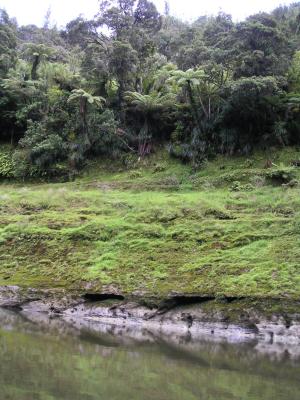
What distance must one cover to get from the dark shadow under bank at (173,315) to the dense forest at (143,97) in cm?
1382

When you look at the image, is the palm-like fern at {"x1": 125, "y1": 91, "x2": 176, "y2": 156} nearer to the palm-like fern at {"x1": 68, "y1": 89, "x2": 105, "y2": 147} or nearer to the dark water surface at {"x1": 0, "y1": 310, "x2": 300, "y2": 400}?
the palm-like fern at {"x1": 68, "y1": 89, "x2": 105, "y2": 147}

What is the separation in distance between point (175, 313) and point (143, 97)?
16609mm

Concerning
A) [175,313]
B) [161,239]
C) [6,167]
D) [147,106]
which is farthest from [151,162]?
[175,313]

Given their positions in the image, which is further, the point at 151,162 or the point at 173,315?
the point at 151,162

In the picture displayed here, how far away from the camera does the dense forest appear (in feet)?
83.9

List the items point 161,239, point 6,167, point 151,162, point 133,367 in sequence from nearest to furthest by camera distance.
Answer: point 133,367 → point 161,239 → point 151,162 → point 6,167

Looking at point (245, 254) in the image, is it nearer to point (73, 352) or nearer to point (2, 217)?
point (73, 352)

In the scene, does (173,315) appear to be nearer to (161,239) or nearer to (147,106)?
(161,239)

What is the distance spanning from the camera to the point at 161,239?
15.8 metres

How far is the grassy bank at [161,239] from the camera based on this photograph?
1354 cm

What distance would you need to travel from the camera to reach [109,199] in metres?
21.3

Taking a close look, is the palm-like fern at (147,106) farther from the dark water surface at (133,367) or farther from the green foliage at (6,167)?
the dark water surface at (133,367)

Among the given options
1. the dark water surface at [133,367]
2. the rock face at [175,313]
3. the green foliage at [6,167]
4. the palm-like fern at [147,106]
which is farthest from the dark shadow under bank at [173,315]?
the green foliage at [6,167]

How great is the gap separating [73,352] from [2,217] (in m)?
10.6
